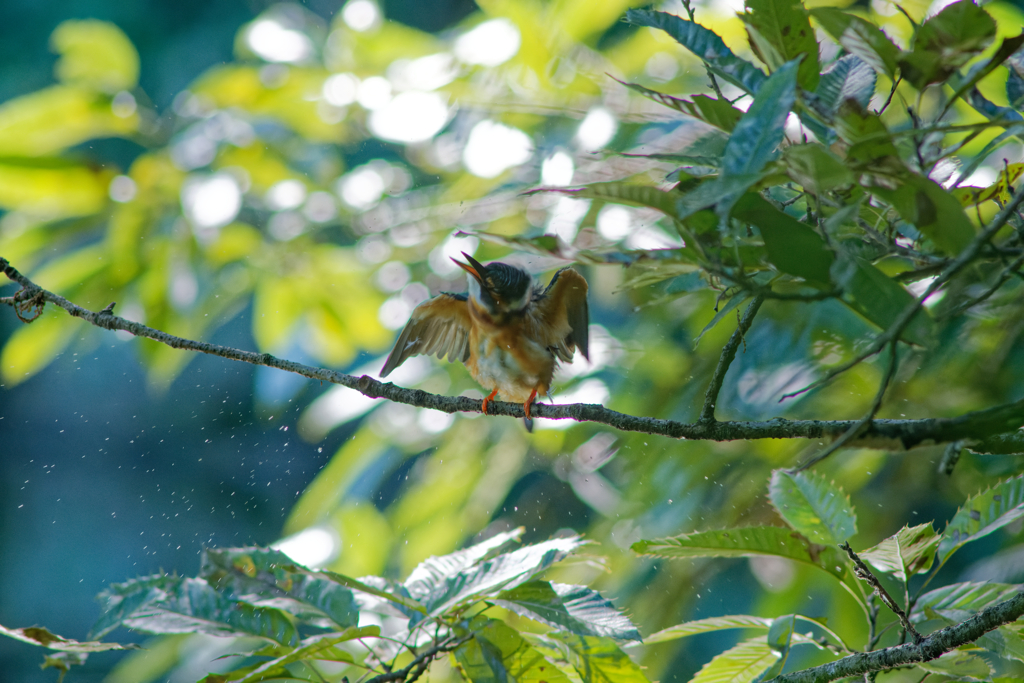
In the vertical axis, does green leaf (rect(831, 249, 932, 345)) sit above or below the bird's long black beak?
above

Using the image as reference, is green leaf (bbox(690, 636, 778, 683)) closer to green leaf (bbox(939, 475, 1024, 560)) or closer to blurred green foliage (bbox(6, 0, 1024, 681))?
blurred green foliage (bbox(6, 0, 1024, 681))

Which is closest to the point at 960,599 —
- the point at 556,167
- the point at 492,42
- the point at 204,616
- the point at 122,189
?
the point at 204,616

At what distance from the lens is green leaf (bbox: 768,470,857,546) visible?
83cm

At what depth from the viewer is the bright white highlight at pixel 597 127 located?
1742mm

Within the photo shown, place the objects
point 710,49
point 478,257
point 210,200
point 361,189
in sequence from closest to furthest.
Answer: point 710,49
point 210,200
point 478,257
point 361,189

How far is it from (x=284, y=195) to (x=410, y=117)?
0.48 meters

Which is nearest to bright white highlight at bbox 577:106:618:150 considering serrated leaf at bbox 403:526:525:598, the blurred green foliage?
the blurred green foliage

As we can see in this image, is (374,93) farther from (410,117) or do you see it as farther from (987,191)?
(987,191)

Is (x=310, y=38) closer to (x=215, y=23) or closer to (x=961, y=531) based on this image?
(x=961, y=531)

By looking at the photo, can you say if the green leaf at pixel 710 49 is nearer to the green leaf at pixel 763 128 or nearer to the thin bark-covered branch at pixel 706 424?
the green leaf at pixel 763 128

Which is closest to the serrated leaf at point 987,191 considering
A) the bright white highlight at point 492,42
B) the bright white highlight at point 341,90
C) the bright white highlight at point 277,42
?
the bright white highlight at point 492,42

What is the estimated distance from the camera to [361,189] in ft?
8.22

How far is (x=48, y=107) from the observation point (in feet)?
5.99

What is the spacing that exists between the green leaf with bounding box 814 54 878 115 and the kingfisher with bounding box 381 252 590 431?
100 centimetres
